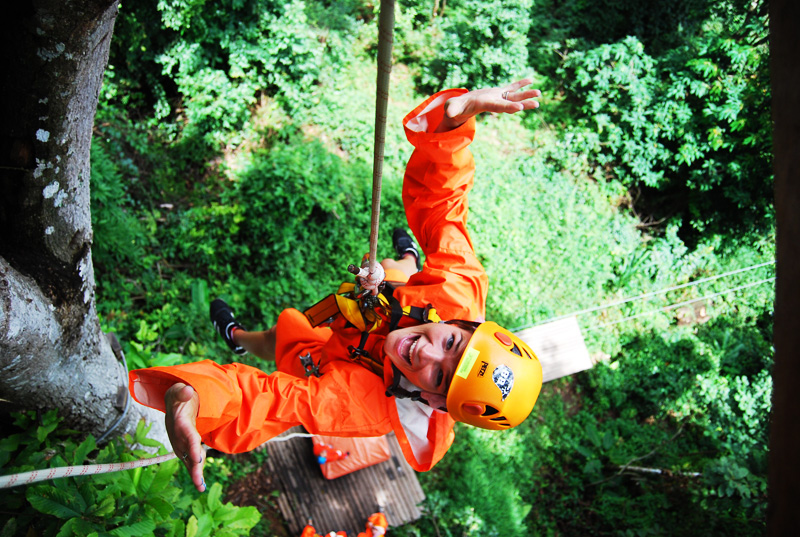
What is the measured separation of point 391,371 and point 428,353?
9.2 inches

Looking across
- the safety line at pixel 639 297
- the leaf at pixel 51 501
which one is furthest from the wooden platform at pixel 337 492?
the leaf at pixel 51 501

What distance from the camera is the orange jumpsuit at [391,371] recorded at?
7.50ft

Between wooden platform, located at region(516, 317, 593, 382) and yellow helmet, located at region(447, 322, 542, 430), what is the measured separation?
379 centimetres

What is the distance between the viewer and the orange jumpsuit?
90.0 inches

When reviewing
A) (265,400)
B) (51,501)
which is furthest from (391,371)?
(51,501)

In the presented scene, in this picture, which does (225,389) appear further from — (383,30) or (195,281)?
(195,281)

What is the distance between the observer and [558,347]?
251 inches

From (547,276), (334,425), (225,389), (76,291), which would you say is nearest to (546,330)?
(547,276)

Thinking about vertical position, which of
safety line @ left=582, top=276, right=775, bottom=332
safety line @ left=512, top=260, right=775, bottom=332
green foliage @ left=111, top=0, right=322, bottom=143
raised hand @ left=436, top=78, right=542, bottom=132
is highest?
raised hand @ left=436, top=78, right=542, bottom=132

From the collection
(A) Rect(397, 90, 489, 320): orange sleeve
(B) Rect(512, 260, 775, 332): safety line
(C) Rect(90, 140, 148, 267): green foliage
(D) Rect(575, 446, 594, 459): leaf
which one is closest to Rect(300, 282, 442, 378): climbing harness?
(A) Rect(397, 90, 489, 320): orange sleeve

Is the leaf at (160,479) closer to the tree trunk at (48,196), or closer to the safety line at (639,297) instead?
the tree trunk at (48,196)

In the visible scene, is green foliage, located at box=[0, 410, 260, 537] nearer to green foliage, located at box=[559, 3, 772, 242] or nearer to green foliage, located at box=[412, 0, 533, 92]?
green foliage, located at box=[412, 0, 533, 92]

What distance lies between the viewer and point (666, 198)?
328 inches

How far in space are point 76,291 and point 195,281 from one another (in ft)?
10.0
